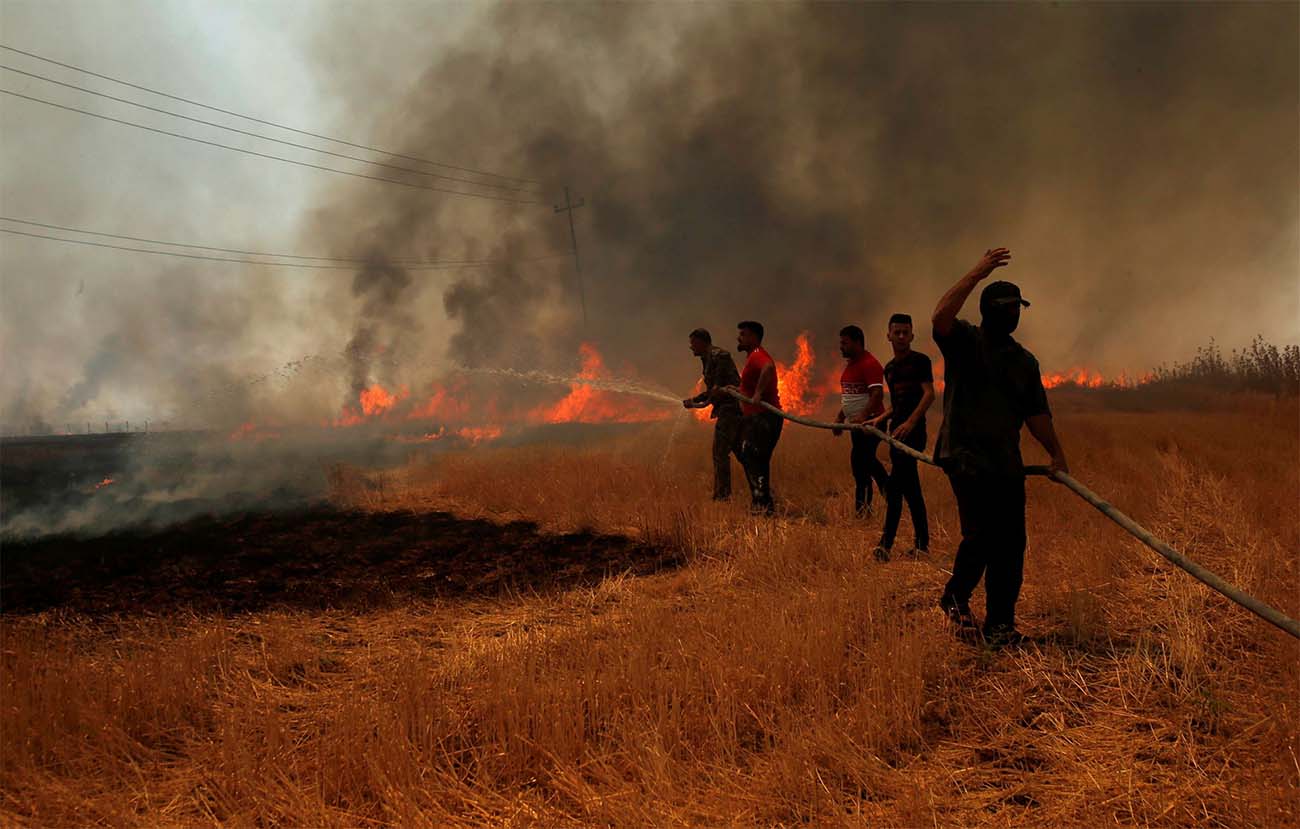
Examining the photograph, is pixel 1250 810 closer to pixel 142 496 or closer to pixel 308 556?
pixel 308 556

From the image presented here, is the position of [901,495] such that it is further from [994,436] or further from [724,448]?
[724,448]

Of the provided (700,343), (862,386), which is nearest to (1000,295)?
(862,386)

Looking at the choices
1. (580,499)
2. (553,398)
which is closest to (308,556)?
(580,499)

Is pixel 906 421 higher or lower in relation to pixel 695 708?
higher

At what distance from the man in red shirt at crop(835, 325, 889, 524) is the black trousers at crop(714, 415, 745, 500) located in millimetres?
1658

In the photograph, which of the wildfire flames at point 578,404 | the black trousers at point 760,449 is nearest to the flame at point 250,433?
the wildfire flames at point 578,404

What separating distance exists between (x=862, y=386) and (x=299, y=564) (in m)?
6.09

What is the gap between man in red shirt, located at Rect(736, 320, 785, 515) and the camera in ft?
26.1

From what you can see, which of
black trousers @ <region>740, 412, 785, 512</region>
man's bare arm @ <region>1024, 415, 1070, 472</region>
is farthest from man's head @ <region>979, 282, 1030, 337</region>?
black trousers @ <region>740, 412, 785, 512</region>

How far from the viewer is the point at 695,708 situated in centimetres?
338

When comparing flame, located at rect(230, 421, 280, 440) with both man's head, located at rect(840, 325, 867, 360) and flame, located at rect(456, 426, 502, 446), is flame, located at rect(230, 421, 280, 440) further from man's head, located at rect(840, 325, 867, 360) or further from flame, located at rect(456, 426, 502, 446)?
man's head, located at rect(840, 325, 867, 360)

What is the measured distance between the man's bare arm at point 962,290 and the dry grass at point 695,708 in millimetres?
1700

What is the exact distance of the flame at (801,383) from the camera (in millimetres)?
24141

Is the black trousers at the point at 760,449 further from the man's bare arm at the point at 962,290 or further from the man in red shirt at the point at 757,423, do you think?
the man's bare arm at the point at 962,290
